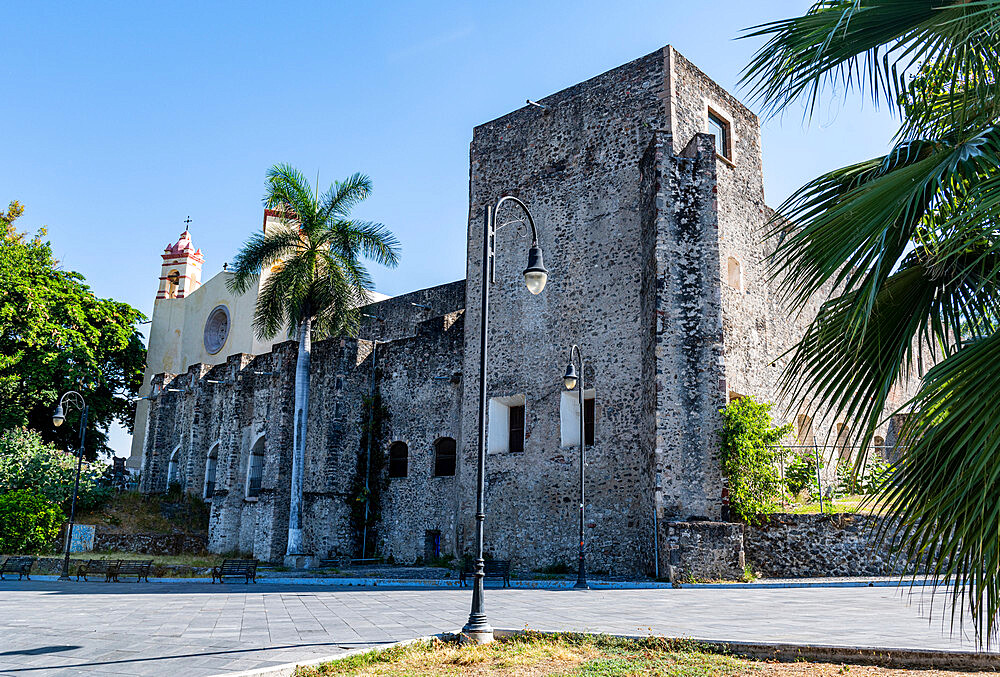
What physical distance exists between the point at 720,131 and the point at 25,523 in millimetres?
23173

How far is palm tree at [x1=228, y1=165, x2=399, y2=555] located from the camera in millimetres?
23547

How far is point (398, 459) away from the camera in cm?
2362

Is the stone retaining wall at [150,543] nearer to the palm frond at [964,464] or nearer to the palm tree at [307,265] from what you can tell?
the palm tree at [307,265]

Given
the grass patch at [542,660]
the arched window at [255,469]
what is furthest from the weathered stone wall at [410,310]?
the grass patch at [542,660]

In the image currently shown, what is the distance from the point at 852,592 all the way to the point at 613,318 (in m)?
8.45

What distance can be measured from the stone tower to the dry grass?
48.8 metres

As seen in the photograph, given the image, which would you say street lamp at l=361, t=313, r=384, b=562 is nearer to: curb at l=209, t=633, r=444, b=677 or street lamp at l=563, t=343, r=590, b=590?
street lamp at l=563, t=343, r=590, b=590

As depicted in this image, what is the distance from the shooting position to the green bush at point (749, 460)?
1571cm

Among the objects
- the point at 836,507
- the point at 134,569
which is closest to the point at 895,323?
the point at 836,507

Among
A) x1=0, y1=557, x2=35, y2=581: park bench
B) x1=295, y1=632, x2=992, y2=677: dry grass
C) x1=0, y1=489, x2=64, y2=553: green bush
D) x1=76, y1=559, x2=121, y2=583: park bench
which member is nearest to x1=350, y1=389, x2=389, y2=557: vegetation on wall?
x1=76, y1=559, x2=121, y2=583: park bench

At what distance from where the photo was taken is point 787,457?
18062 millimetres

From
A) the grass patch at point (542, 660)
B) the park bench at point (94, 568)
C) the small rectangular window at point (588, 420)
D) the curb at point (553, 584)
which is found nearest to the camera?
the grass patch at point (542, 660)

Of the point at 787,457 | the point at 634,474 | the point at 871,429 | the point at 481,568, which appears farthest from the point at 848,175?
the point at 787,457

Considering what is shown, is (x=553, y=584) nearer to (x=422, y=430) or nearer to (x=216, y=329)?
(x=422, y=430)
